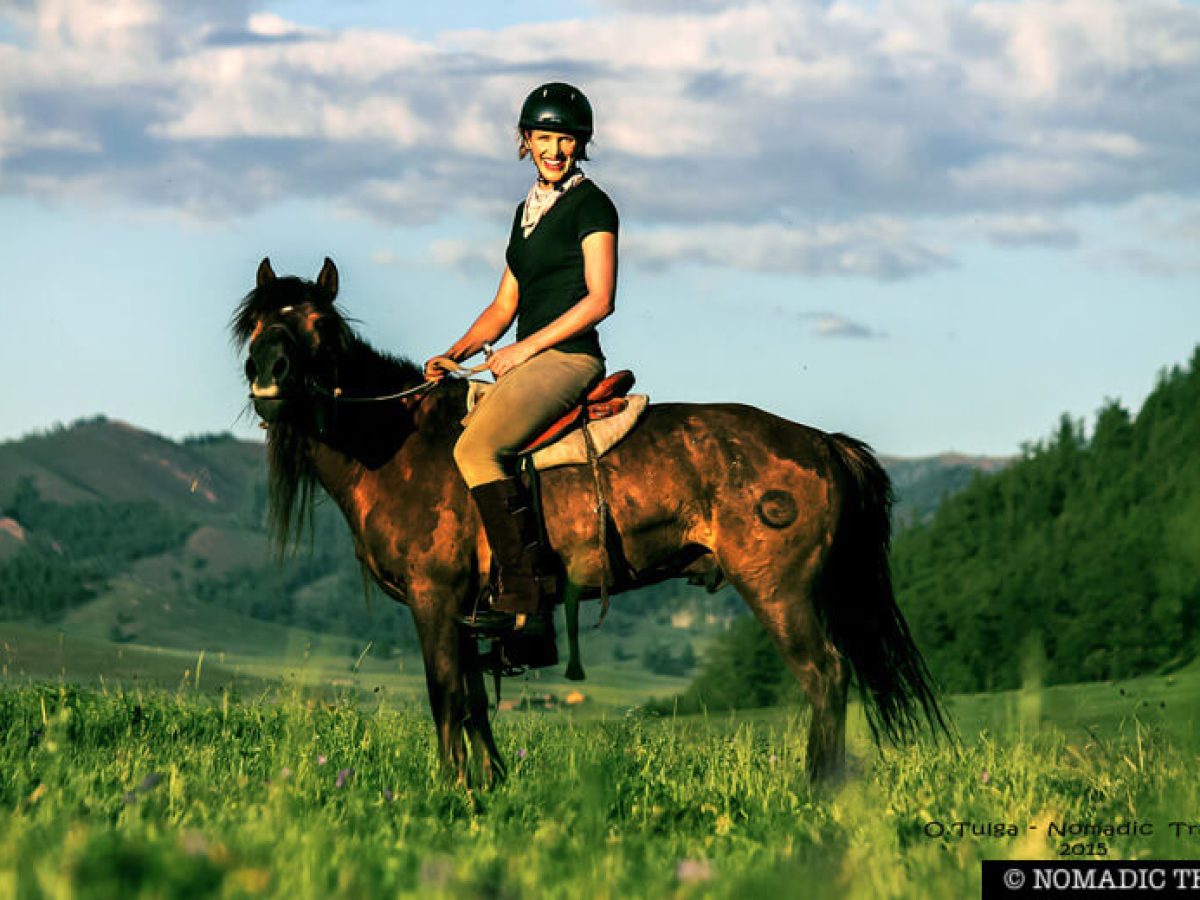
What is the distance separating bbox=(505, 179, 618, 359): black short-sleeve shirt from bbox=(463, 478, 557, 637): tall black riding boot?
0.98 metres

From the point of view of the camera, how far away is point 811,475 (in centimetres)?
863

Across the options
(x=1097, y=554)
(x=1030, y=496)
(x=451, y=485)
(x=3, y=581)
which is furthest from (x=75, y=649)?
(x=3, y=581)

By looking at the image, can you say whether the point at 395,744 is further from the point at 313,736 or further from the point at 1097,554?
A: the point at 1097,554

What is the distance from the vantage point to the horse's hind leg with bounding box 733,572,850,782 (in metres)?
8.24

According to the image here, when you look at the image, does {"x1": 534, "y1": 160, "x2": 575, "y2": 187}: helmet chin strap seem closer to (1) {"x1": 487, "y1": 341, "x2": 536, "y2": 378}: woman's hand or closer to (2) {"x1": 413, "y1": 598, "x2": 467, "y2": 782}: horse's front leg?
(1) {"x1": 487, "y1": 341, "x2": 536, "y2": 378}: woman's hand

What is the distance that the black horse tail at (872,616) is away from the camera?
8.96 meters

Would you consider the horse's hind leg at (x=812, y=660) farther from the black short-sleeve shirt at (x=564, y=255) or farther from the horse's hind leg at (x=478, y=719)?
the black short-sleeve shirt at (x=564, y=255)

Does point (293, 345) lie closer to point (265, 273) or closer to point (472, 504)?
point (265, 273)

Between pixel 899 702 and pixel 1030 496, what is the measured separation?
71699mm

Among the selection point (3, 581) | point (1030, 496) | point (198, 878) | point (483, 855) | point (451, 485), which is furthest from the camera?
point (3, 581)

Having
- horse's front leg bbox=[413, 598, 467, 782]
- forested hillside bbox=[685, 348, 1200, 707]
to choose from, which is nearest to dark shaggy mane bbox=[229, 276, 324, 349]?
horse's front leg bbox=[413, 598, 467, 782]

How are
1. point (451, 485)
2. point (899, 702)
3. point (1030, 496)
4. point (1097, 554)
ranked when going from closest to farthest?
point (451, 485) → point (899, 702) → point (1097, 554) → point (1030, 496)

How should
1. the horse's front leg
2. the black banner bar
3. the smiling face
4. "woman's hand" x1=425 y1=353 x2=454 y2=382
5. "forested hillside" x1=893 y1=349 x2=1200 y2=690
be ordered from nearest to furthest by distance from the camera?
the black banner bar
the horse's front leg
the smiling face
"woman's hand" x1=425 y1=353 x2=454 y2=382
"forested hillside" x1=893 y1=349 x2=1200 y2=690

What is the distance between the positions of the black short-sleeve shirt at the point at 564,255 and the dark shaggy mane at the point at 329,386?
922mm
